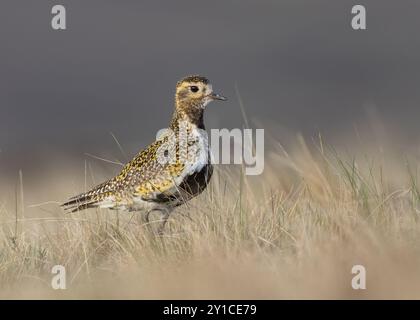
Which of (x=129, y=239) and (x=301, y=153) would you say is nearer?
(x=129, y=239)

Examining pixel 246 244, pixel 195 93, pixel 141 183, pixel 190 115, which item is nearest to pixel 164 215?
pixel 141 183

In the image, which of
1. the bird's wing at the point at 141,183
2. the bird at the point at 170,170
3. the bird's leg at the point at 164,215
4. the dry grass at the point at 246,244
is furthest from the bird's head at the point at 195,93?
the bird's leg at the point at 164,215

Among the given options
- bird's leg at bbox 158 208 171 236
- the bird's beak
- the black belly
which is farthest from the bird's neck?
bird's leg at bbox 158 208 171 236

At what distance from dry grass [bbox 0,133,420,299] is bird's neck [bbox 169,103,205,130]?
24.3 inches

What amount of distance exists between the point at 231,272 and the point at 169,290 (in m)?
0.50

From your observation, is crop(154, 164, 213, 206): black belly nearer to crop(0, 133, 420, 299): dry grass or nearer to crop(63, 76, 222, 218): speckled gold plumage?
crop(63, 76, 222, 218): speckled gold plumage

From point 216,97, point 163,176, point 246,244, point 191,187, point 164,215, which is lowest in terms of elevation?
point 246,244

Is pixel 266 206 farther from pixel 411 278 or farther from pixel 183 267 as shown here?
pixel 411 278

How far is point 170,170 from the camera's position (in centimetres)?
977

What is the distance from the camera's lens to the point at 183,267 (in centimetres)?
834

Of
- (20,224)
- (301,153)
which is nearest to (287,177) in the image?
(301,153)

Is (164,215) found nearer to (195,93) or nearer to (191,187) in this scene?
(191,187)

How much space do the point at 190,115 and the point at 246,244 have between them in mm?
1982
